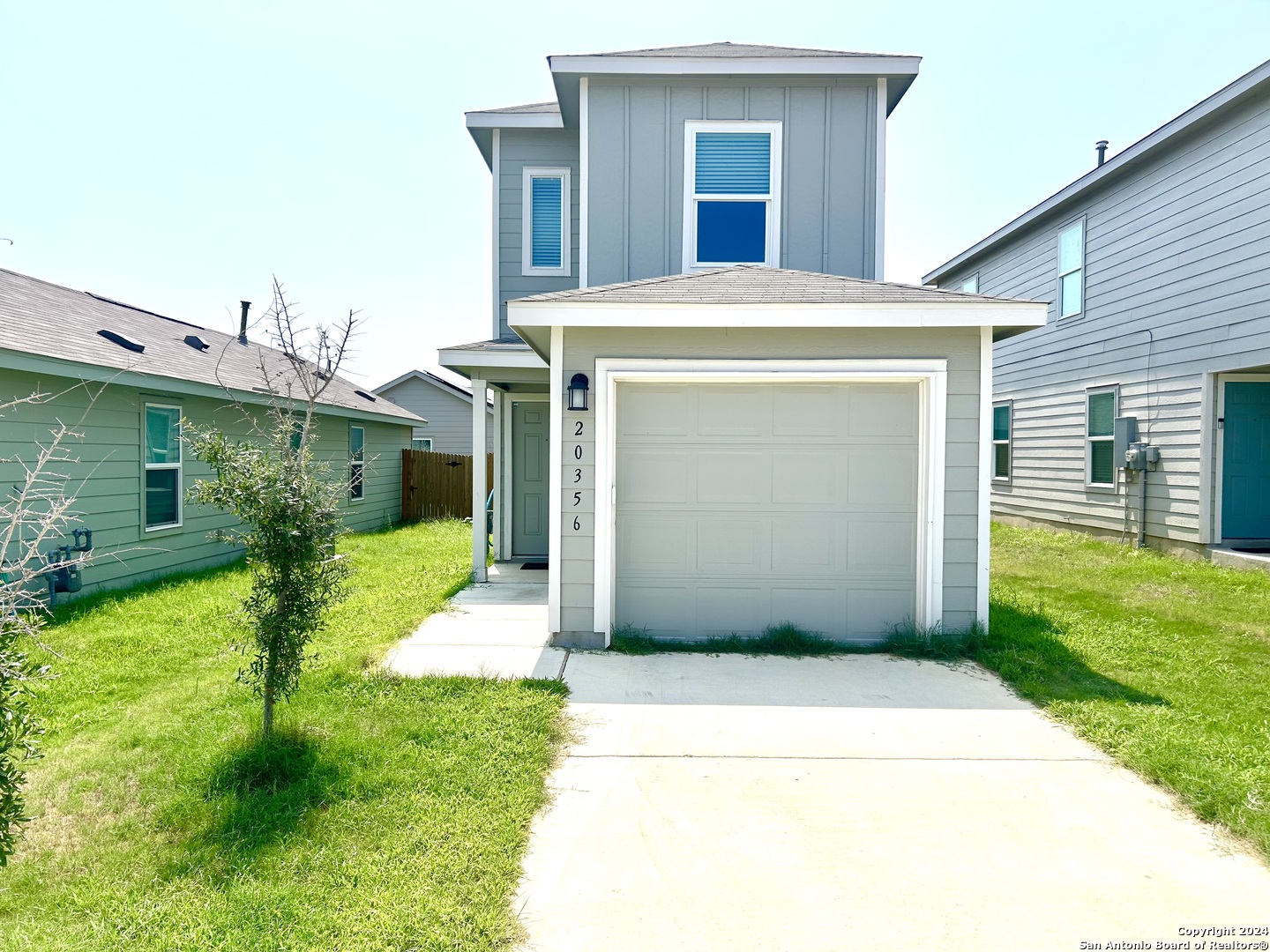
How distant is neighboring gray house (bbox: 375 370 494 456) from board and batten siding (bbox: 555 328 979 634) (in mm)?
19503

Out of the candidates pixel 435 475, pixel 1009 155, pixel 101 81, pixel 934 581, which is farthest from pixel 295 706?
pixel 1009 155

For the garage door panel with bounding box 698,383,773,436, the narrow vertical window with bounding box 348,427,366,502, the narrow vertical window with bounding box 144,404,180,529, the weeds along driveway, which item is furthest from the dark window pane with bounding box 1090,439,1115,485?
the narrow vertical window with bounding box 144,404,180,529

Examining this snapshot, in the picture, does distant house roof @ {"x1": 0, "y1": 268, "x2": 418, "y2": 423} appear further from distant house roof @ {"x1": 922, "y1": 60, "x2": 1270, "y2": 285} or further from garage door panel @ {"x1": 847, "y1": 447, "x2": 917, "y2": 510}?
distant house roof @ {"x1": 922, "y1": 60, "x2": 1270, "y2": 285}

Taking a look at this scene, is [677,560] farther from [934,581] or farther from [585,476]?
[934,581]

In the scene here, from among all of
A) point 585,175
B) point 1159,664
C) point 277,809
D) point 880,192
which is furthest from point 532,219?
point 1159,664

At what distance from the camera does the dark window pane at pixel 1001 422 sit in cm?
1441

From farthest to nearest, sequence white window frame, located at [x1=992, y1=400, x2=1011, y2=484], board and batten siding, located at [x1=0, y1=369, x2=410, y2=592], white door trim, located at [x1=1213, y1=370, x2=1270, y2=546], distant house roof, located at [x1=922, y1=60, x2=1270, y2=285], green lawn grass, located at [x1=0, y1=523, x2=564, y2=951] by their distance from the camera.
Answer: white window frame, located at [x1=992, y1=400, x2=1011, y2=484] < white door trim, located at [x1=1213, y1=370, x2=1270, y2=546] < distant house roof, located at [x1=922, y1=60, x2=1270, y2=285] < board and batten siding, located at [x1=0, y1=369, x2=410, y2=592] < green lawn grass, located at [x1=0, y1=523, x2=564, y2=951]

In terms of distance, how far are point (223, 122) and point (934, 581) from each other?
11.3 meters

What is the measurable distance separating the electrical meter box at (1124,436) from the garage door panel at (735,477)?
750 cm

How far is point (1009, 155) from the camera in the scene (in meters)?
12.4

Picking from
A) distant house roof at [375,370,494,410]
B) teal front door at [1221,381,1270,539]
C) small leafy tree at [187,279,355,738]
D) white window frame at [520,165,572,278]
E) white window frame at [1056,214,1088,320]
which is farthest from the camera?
distant house roof at [375,370,494,410]

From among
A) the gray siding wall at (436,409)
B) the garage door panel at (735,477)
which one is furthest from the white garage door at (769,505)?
the gray siding wall at (436,409)

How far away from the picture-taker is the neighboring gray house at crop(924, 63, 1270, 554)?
8711mm

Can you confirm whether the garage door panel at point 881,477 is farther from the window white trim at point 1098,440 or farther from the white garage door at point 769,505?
the window white trim at point 1098,440
